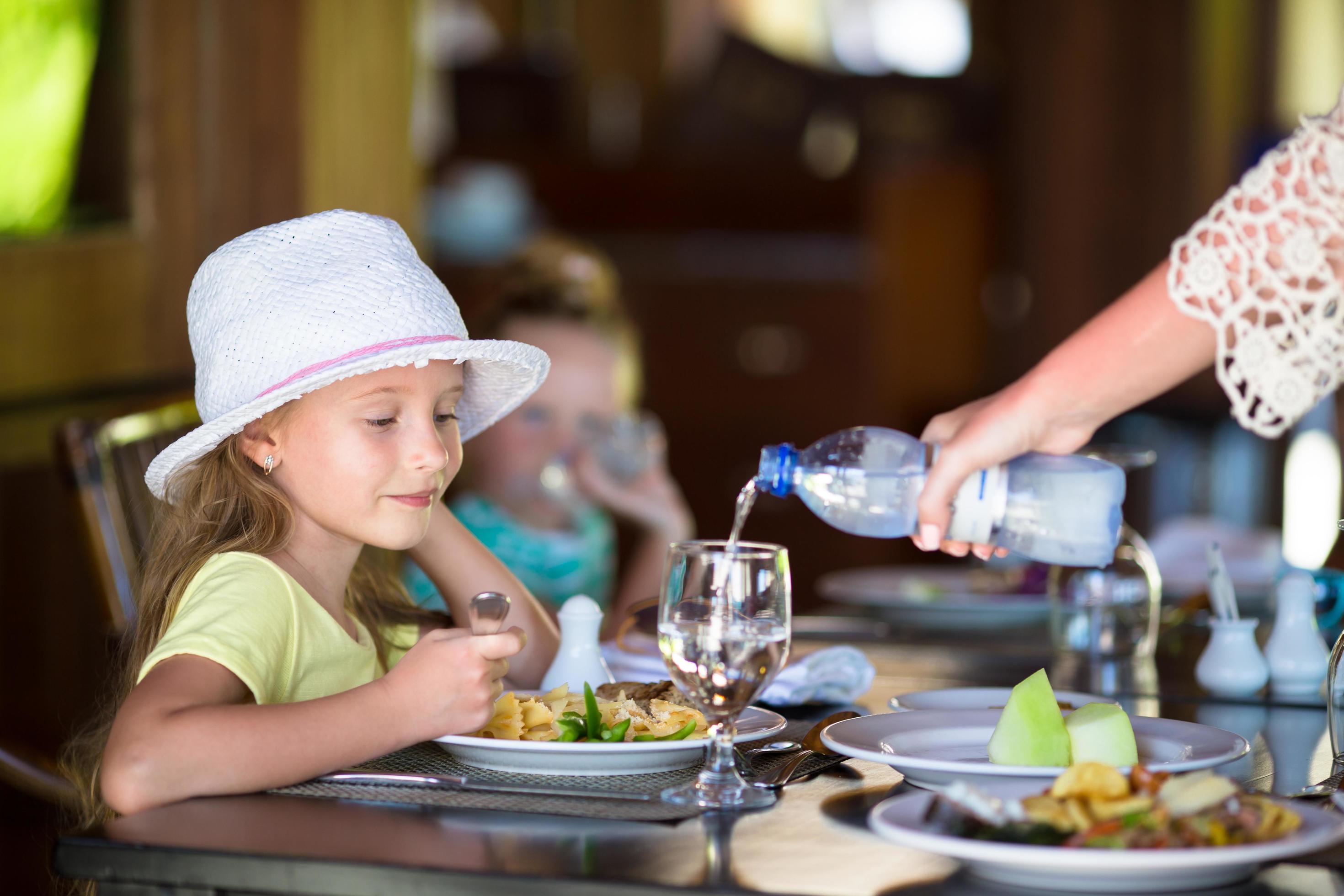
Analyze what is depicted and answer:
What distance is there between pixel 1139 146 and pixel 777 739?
157 inches

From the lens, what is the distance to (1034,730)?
970 mm

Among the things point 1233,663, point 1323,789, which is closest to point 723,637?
point 1323,789

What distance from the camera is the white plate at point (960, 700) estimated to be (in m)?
1.20

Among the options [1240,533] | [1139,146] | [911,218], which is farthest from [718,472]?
[1240,533]

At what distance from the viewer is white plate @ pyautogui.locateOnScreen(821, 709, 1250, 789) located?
95 cm

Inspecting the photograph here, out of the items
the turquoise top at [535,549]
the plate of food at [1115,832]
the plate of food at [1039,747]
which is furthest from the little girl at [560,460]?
the plate of food at [1115,832]

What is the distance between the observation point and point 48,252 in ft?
7.02

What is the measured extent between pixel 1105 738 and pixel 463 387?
23.3 inches

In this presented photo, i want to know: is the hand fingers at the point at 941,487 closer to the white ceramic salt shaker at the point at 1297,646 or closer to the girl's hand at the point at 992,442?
the girl's hand at the point at 992,442

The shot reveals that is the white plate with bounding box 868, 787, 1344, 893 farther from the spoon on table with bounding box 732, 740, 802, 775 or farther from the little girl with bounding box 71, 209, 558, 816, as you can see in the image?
the little girl with bounding box 71, 209, 558, 816

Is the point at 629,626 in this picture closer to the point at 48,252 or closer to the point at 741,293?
the point at 48,252

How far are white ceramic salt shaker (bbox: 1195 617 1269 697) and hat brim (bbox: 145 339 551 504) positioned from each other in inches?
24.4

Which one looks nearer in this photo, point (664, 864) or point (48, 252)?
point (664, 864)

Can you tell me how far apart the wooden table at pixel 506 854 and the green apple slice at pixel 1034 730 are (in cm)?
8
